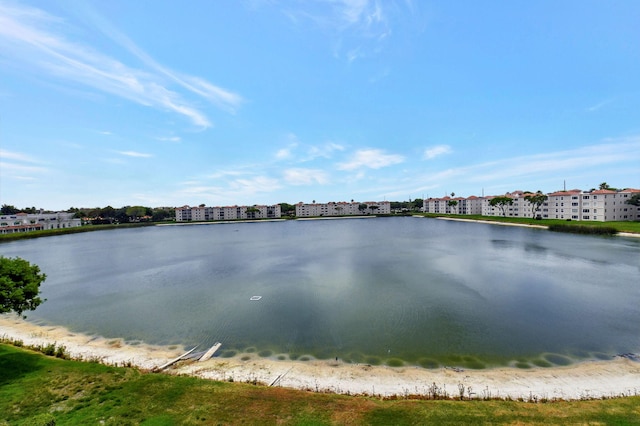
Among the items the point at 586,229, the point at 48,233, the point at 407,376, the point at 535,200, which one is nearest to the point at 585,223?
the point at 586,229

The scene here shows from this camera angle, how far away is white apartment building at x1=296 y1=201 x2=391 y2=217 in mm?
179750

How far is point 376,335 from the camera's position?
50.5ft

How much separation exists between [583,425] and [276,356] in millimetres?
10890

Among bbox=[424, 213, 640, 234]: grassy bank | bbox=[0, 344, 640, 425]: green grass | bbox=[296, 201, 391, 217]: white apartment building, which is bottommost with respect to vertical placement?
bbox=[0, 344, 640, 425]: green grass

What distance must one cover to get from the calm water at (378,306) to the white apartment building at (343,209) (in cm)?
14151

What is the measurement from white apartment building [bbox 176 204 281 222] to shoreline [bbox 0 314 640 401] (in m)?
155

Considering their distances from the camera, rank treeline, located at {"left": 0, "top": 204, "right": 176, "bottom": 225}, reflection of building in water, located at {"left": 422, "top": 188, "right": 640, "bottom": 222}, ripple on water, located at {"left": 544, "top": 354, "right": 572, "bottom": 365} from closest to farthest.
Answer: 1. ripple on water, located at {"left": 544, "top": 354, "right": 572, "bottom": 365}
2. reflection of building in water, located at {"left": 422, "top": 188, "right": 640, "bottom": 222}
3. treeline, located at {"left": 0, "top": 204, "right": 176, "bottom": 225}

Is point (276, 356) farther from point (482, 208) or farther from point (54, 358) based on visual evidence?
point (482, 208)

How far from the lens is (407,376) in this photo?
11.3 m

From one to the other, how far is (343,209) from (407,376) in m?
176

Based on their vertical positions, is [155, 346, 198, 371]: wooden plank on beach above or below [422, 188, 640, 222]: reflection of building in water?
below

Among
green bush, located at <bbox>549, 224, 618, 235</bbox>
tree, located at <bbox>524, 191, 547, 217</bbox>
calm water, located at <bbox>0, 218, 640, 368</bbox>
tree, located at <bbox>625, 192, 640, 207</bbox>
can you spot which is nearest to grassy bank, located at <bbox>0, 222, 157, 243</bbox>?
calm water, located at <bbox>0, 218, 640, 368</bbox>

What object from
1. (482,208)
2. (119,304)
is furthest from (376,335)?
(482,208)

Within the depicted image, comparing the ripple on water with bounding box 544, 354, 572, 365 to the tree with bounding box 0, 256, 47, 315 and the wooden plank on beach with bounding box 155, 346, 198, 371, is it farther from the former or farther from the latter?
the tree with bounding box 0, 256, 47, 315
